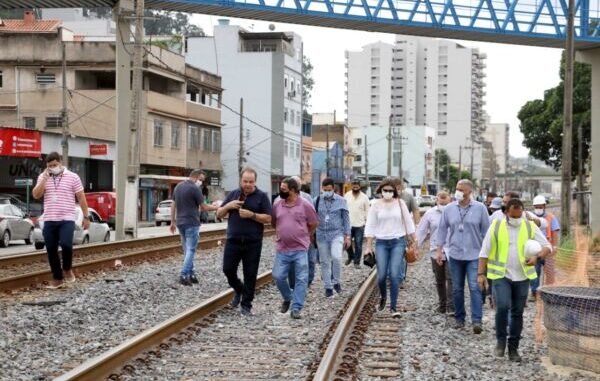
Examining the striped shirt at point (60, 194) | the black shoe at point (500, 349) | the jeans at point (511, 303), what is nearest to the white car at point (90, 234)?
the striped shirt at point (60, 194)

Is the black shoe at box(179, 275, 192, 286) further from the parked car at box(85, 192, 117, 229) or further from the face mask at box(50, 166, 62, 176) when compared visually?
the parked car at box(85, 192, 117, 229)

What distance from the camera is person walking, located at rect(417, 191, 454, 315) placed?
11.5 metres

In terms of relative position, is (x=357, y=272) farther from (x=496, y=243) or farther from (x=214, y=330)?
(x=496, y=243)

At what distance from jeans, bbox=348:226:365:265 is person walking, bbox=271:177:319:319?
6449mm

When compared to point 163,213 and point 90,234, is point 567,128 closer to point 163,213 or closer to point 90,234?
point 90,234

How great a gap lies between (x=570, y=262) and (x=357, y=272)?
4.96 m

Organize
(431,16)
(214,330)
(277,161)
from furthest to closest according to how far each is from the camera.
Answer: (277,161)
(431,16)
(214,330)

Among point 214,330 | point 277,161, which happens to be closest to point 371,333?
point 214,330

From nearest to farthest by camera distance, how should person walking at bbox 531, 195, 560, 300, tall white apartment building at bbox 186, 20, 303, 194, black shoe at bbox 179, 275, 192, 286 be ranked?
person walking at bbox 531, 195, 560, 300, black shoe at bbox 179, 275, 192, 286, tall white apartment building at bbox 186, 20, 303, 194

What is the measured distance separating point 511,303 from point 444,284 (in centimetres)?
338

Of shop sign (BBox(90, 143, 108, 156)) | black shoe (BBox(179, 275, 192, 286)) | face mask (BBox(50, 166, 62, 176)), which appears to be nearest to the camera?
face mask (BBox(50, 166, 62, 176))

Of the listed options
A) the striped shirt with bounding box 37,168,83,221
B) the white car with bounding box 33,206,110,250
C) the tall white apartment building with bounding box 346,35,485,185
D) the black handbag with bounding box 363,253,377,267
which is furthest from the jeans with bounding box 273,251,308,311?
the tall white apartment building with bounding box 346,35,485,185

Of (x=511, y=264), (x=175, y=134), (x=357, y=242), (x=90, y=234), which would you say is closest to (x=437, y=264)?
(x=511, y=264)

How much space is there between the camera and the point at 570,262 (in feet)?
47.0
